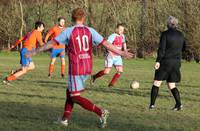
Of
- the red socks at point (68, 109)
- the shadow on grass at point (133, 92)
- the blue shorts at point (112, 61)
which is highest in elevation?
the blue shorts at point (112, 61)

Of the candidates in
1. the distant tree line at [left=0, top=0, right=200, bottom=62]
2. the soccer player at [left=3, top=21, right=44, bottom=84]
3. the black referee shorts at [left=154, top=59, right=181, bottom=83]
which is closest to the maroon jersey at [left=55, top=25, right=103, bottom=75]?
the black referee shorts at [left=154, top=59, right=181, bottom=83]

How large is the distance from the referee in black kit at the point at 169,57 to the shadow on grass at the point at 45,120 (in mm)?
1522

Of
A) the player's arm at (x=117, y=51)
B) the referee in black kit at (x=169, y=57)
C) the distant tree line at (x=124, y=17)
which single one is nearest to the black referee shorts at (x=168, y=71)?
the referee in black kit at (x=169, y=57)

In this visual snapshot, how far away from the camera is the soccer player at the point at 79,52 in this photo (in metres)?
9.50

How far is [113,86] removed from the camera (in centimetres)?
1709

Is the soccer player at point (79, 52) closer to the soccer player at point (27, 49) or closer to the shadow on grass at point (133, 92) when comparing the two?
the shadow on grass at point (133, 92)

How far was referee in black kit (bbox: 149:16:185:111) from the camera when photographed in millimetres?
11727

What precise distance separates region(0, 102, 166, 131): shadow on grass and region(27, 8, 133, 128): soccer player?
263 millimetres

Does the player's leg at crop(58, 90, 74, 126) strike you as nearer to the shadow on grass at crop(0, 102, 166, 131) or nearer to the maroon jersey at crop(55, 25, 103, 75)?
the shadow on grass at crop(0, 102, 166, 131)

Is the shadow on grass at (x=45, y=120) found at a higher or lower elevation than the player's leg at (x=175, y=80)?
lower

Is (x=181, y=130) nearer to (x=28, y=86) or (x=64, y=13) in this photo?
(x=28, y=86)

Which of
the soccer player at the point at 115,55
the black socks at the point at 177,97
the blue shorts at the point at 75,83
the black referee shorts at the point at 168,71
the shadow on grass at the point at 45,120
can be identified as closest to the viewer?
the shadow on grass at the point at 45,120

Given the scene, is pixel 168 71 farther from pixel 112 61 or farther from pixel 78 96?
pixel 112 61

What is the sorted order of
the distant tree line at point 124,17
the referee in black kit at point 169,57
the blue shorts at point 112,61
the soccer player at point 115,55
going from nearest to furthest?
the referee in black kit at point 169,57, the soccer player at point 115,55, the blue shorts at point 112,61, the distant tree line at point 124,17
